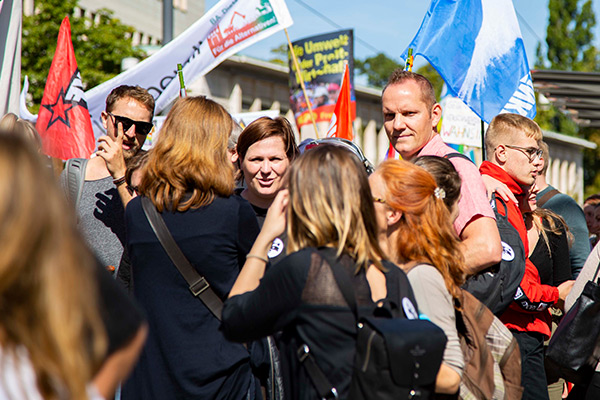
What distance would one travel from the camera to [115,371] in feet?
5.85

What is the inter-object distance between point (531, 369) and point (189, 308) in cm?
207

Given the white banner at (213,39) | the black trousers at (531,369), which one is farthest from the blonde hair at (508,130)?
the white banner at (213,39)

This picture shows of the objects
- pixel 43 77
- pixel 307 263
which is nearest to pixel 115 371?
pixel 307 263

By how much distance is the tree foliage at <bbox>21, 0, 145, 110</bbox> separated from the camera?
68.4ft

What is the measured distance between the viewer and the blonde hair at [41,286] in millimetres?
1650

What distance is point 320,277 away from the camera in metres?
2.58

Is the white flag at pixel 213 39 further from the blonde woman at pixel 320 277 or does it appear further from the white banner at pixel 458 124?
the white banner at pixel 458 124

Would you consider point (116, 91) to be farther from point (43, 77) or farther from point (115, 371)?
point (43, 77)

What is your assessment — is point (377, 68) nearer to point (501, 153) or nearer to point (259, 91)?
point (259, 91)

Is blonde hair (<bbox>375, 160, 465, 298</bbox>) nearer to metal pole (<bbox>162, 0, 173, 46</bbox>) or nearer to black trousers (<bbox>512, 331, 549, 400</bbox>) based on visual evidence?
black trousers (<bbox>512, 331, 549, 400</bbox>)

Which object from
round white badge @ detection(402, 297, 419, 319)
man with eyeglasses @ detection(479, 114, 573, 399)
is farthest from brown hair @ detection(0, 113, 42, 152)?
man with eyeglasses @ detection(479, 114, 573, 399)

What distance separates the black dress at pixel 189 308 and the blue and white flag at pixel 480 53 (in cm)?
307

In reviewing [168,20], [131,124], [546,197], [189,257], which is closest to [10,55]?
[131,124]

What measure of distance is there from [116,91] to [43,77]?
1702 centimetres
